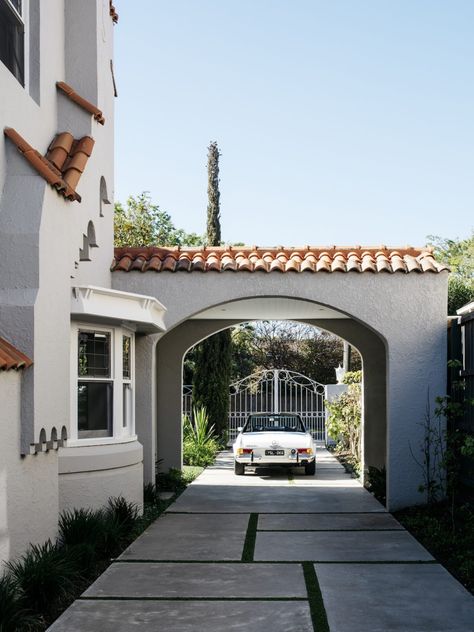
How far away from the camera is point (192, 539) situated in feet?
36.9

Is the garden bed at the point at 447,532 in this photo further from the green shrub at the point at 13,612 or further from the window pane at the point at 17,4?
the window pane at the point at 17,4

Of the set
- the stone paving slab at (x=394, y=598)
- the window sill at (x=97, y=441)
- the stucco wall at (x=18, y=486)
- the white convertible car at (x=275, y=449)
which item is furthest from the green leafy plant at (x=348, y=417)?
the stucco wall at (x=18, y=486)

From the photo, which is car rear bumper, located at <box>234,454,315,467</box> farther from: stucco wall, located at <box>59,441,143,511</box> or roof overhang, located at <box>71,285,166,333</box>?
stucco wall, located at <box>59,441,143,511</box>

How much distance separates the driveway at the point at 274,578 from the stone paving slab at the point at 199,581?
10 mm

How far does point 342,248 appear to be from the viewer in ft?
49.9

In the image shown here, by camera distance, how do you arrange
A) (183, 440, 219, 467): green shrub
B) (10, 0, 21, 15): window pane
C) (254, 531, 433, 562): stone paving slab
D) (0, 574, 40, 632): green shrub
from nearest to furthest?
(0, 574, 40, 632): green shrub, (10, 0, 21, 15): window pane, (254, 531, 433, 562): stone paving slab, (183, 440, 219, 467): green shrub

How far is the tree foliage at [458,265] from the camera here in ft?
88.7

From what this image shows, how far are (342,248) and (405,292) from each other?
1.59 metres

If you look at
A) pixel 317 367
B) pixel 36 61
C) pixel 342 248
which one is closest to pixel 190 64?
pixel 342 248

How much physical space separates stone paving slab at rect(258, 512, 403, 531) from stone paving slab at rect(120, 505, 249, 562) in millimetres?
373

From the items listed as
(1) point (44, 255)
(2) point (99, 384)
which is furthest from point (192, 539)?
(1) point (44, 255)

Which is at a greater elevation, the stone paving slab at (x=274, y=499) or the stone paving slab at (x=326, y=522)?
the stone paving slab at (x=326, y=522)

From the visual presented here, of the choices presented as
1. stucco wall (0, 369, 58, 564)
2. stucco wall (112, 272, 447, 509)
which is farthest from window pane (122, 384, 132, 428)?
stucco wall (0, 369, 58, 564)

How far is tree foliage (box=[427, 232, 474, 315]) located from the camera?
88.7 feet
